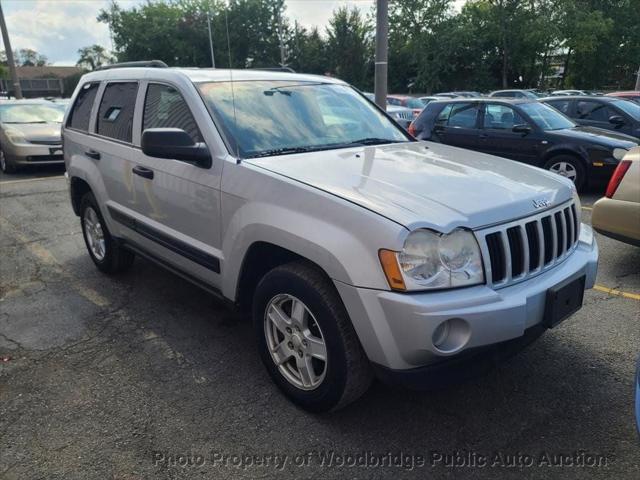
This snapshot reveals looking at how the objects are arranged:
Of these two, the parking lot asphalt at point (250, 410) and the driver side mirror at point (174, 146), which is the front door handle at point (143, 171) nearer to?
the driver side mirror at point (174, 146)

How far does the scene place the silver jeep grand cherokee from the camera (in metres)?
2.27

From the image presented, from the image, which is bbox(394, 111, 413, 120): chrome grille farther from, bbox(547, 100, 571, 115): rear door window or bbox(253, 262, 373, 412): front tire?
bbox(253, 262, 373, 412): front tire

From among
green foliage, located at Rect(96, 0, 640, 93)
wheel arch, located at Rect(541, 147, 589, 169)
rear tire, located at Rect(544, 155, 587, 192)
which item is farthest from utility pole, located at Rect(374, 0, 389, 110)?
green foliage, located at Rect(96, 0, 640, 93)

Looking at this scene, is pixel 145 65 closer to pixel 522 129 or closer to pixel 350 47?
pixel 522 129

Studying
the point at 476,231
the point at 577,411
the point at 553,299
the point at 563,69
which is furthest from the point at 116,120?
the point at 563,69

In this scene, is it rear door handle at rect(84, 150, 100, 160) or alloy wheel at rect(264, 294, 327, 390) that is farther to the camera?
rear door handle at rect(84, 150, 100, 160)

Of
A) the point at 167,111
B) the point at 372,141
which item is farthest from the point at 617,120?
the point at 167,111

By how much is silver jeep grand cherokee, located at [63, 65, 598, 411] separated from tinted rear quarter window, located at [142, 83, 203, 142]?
0.02 meters

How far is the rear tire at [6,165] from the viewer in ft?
35.7

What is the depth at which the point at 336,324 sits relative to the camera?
8.01 feet

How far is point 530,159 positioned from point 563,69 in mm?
39156

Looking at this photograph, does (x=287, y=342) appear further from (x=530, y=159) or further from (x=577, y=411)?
(x=530, y=159)

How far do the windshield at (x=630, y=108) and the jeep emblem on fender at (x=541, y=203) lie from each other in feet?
27.7

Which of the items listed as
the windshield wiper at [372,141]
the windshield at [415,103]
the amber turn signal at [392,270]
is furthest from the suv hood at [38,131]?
the windshield at [415,103]
